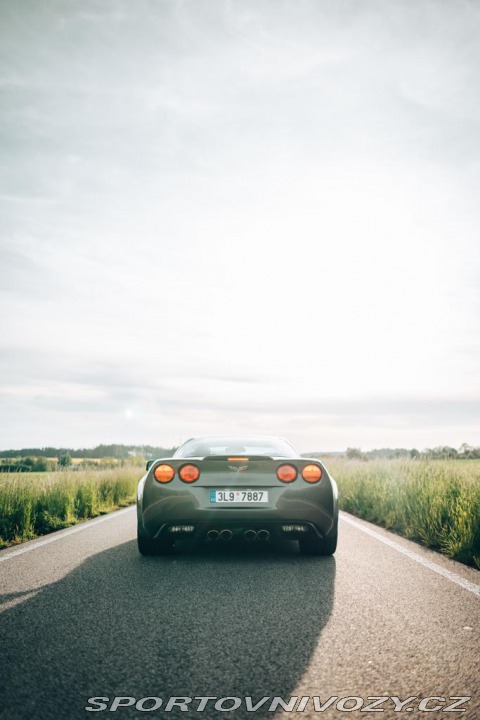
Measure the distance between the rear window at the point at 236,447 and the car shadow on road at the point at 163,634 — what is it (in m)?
1.21

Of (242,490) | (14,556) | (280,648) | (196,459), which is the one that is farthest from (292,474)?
(14,556)

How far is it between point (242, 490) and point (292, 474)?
498 millimetres

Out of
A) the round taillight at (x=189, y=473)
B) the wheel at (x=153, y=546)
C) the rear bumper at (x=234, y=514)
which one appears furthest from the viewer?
the wheel at (x=153, y=546)

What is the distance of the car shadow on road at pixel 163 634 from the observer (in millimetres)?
2621

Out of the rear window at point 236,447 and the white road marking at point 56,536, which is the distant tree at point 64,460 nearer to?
the white road marking at point 56,536

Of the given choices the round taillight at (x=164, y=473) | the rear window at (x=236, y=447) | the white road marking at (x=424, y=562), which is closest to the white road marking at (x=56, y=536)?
the round taillight at (x=164, y=473)


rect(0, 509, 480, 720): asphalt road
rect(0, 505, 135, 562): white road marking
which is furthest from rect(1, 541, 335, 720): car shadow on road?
rect(0, 505, 135, 562): white road marking

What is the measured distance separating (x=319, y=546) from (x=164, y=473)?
5.51 feet

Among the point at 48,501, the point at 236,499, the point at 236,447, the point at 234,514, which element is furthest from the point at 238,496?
the point at 48,501

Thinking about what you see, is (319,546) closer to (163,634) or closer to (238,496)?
(238,496)

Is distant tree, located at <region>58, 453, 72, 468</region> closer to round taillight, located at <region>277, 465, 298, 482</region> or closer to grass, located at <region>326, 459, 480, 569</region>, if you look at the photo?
grass, located at <region>326, 459, 480, 569</region>

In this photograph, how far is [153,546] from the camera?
5809mm

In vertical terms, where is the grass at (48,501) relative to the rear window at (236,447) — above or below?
below

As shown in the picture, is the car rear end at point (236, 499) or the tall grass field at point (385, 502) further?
the tall grass field at point (385, 502)
